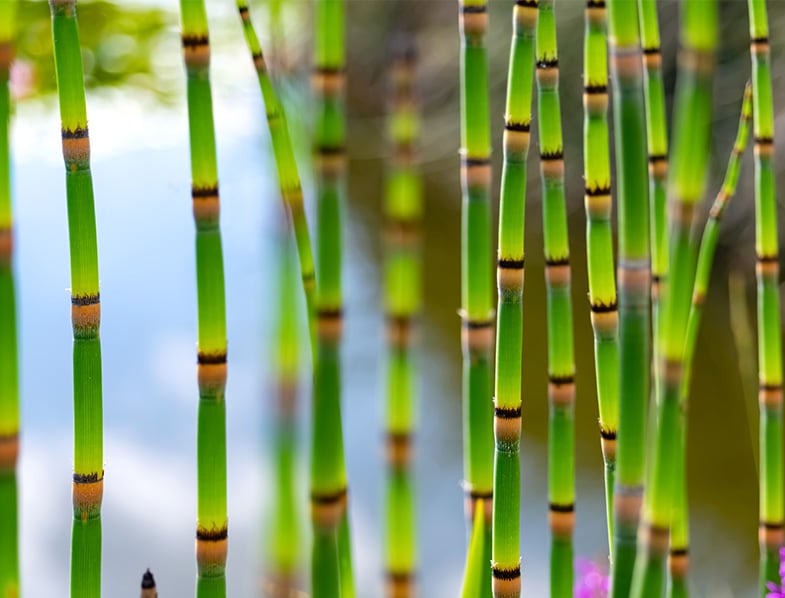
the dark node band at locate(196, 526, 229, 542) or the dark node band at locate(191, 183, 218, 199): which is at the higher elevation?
the dark node band at locate(191, 183, 218, 199)

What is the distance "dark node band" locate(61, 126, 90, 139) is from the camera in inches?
19.2

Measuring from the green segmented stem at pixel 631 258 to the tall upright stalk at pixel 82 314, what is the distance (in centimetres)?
27

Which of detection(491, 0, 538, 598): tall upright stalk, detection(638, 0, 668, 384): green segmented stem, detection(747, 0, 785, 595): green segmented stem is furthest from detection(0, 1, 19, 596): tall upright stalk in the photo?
detection(747, 0, 785, 595): green segmented stem

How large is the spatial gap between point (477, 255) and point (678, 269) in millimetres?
184

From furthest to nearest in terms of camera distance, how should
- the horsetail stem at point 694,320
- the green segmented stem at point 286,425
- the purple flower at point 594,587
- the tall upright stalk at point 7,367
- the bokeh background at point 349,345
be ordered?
the bokeh background at point 349,345, the purple flower at point 594,587, the horsetail stem at point 694,320, the tall upright stalk at point 7,367, the green segmented stem at point 286,425

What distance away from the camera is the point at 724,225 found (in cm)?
251

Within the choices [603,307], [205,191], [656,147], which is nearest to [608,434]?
[603,307]

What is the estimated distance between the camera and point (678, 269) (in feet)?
1.13

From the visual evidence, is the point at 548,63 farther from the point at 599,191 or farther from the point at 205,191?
the point at 205,191

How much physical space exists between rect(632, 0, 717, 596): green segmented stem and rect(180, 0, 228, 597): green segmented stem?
20 centimetres

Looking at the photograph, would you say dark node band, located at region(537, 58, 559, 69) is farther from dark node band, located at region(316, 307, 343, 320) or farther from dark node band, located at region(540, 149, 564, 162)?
dark node band, located at region(316, 307, 343, 320)

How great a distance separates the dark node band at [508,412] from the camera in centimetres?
54

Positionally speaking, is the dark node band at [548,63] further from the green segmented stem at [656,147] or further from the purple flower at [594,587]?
the purple flower at [594,587]

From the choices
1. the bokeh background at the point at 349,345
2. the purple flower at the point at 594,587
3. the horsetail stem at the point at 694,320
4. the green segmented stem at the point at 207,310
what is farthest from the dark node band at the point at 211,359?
the bokeh background at the point at 349,345
